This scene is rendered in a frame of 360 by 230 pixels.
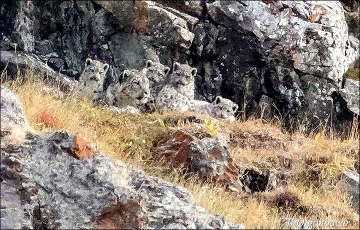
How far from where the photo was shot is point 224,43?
18141 millimetres

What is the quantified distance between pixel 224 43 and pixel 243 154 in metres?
7.24

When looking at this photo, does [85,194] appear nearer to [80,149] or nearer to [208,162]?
[80,149]

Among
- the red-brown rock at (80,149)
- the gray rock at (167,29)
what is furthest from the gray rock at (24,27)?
the red-brown rock at (80,149)

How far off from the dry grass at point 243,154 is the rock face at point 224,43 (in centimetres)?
434

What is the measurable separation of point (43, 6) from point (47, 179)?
502 inches

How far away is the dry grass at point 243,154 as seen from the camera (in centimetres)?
852

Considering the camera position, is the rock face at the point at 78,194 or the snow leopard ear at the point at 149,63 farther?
the snow leopard ear at the point at 149,63

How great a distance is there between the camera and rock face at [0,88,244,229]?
270 inches

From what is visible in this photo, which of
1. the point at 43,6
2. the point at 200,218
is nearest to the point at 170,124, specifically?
the point at 200,218

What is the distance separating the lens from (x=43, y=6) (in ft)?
62.6

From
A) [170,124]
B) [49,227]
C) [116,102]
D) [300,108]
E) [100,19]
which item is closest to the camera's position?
[49,227]

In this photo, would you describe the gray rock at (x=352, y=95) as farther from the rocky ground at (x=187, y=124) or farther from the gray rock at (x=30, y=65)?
the gray rock at (x=30, y=65)

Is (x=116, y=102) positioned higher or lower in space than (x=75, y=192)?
lower

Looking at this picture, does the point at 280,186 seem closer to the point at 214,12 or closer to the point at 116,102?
the point at 116,102
